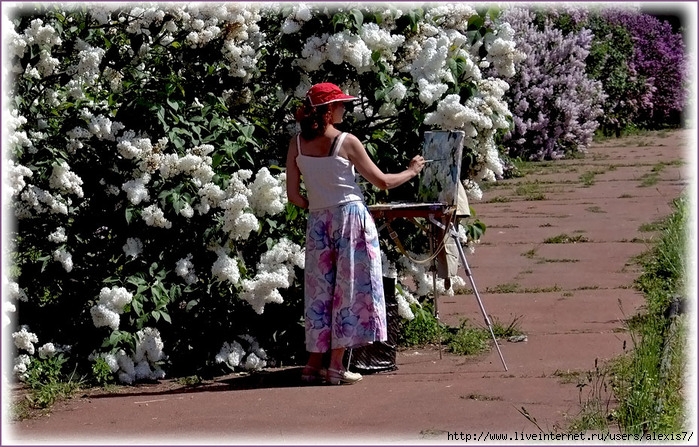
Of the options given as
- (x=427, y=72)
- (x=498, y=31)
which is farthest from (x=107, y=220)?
(x=498, y=31)

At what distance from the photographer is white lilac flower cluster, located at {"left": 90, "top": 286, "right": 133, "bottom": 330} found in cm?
654

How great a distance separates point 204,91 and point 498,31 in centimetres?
192

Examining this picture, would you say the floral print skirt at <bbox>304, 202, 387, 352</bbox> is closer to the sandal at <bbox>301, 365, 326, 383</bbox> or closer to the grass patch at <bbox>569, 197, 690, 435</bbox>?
the sandal at <bbox>301, 365, 326, 383</bbox>

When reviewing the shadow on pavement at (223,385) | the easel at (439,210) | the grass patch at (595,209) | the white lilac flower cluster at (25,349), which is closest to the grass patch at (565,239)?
the grass patch at (595,209)

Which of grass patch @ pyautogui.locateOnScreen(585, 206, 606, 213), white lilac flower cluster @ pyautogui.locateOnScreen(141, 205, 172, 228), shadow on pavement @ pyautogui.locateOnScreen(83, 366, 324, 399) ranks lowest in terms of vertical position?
shadow on pavement @ pyautogui.locateOnScreen(83, 366, 324, 399)

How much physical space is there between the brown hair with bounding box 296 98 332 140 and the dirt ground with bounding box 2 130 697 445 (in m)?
1.36

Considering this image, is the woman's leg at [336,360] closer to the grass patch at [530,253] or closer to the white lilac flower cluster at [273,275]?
the white lilac flower cluster at [273,275]

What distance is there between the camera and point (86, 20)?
290 inches

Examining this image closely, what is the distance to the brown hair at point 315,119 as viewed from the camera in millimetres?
6355

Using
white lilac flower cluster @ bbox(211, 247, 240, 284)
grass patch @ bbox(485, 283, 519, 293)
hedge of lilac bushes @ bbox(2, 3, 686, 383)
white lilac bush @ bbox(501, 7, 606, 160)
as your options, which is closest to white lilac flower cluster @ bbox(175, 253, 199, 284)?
hedge of lilac bushes @ bbox(2, 3, 686, 383)

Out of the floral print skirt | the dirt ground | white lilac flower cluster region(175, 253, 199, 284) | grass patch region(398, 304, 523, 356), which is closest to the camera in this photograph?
the dirt ground

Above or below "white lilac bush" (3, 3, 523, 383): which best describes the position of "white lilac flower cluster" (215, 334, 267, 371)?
below

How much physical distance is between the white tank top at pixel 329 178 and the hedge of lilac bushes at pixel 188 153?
15.5 inches

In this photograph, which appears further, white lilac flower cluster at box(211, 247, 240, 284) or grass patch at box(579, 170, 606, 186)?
grass patch at box(579, 170, 606, 186)
